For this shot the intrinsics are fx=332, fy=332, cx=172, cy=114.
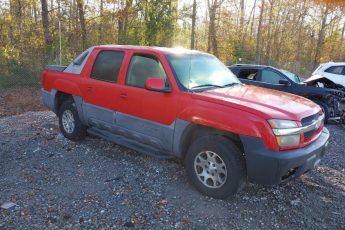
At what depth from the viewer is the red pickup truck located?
143 inches

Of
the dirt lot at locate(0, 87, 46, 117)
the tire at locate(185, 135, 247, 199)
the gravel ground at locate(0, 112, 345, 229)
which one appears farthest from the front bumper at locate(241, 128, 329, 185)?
the dirt lot at locate(0, 87, 46, 117)

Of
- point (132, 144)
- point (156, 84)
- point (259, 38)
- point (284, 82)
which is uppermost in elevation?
point (259, 38)

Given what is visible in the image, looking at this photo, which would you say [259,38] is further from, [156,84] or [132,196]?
[132,196]

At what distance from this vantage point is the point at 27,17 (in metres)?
18.3

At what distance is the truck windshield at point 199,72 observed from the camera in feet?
14.6

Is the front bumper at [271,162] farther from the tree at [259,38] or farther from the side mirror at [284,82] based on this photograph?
the tree at [259,38]

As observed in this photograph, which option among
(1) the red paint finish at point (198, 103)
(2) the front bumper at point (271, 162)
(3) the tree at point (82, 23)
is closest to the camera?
(2) the front bumper at point (271, 162)

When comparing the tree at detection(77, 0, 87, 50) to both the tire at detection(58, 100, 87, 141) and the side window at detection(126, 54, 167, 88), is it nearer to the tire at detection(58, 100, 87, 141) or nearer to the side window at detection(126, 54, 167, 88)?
the tire at detection(58, 100, 87, 141)

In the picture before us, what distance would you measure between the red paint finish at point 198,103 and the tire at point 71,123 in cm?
48

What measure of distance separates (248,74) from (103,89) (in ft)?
19.5

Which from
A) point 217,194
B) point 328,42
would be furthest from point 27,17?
point 328,42

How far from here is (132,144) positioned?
16.3 feet

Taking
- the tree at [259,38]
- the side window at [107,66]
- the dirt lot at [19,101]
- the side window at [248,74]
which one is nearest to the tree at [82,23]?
the dirt lot at [19,101]

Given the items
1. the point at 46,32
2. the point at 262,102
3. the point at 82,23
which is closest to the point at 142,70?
the point at 262,102
